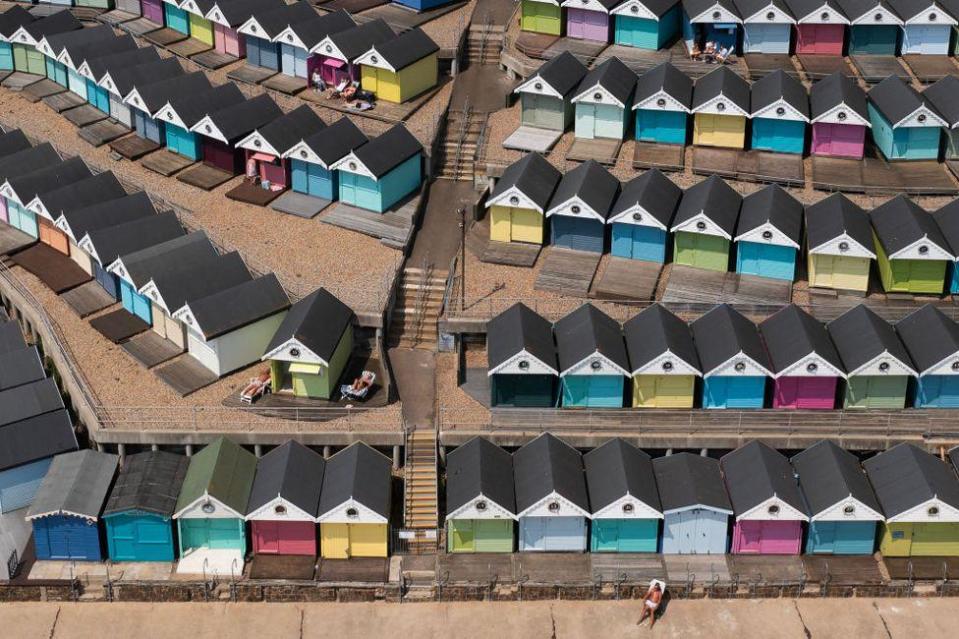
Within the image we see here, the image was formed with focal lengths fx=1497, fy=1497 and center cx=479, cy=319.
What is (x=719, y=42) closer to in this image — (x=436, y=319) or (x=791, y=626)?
(x=436, y=319)

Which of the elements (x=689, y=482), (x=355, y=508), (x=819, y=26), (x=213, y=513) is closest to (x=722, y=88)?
(x=819, y=26)

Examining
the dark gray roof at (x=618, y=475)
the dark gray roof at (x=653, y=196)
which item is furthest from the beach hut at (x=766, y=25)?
the dark gray roof at (x=618, y=475)

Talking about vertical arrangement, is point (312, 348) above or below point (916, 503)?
above

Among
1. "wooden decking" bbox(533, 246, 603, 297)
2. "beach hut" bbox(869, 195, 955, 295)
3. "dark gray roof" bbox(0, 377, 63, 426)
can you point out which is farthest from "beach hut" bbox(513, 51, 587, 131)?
"dark gray roof" bbox(0, 377, 63, 426)

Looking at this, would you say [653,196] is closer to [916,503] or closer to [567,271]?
[567,271]

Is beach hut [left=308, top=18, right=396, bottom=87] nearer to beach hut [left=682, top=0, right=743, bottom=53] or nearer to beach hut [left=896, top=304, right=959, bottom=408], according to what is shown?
beach hut [left=682, top=0, right=743, bottom=53]

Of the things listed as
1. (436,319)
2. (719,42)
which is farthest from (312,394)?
(719,42)

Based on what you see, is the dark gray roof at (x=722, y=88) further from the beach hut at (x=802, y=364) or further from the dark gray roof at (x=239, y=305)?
the dark gray roof at (x=239, y=305)
